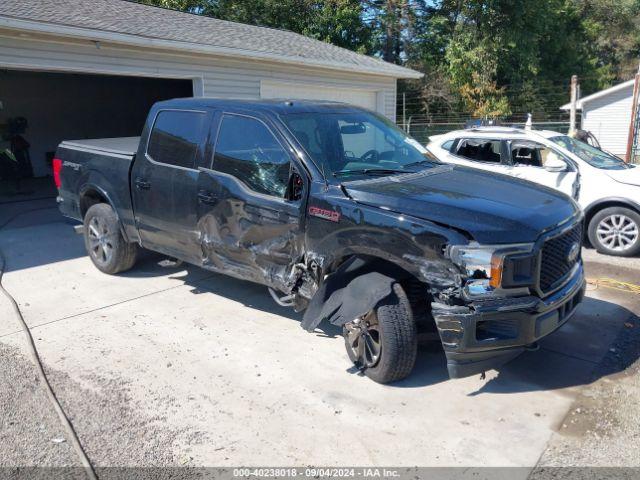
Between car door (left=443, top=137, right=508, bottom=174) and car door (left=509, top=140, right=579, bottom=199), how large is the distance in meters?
0.16

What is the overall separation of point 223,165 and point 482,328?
106 inches

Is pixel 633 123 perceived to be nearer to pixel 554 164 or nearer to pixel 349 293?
pixel 554 164

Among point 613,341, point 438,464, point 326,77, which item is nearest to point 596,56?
point 326,77

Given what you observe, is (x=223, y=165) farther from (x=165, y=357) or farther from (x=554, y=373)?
(x=554, y=373)

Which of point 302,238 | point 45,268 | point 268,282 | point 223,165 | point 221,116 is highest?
point 221,116

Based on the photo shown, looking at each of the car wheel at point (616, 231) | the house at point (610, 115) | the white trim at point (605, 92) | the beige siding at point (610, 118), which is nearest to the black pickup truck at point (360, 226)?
the car wheel at point (616, 231)

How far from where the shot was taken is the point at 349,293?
407 cm

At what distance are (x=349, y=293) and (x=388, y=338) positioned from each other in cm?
44

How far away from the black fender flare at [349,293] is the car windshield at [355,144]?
785 mm

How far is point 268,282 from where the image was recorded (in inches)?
186

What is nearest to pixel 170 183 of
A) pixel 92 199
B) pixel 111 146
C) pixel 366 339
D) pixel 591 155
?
pixel 111 146

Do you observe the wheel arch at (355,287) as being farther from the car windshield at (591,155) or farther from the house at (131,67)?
the house at (131,67)

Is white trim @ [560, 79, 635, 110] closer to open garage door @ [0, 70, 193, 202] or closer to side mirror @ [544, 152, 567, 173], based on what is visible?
open garage door @ [0, 70, 193, 202]

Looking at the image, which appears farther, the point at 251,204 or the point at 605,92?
the point at 605,92
